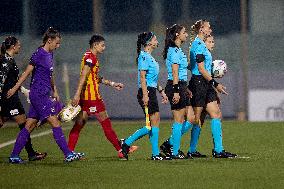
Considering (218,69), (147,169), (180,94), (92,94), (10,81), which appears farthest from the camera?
(218,69)

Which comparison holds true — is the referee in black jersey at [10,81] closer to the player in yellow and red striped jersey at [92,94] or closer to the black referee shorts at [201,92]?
the player in yellow and red striped jersey at [92,94]

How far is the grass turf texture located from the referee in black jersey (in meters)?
0.66

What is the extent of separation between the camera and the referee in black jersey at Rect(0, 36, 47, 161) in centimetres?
1522

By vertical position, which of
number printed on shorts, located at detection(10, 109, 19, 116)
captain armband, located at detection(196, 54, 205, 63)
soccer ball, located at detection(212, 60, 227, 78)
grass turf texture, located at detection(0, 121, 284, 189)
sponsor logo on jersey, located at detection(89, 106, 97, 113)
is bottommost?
grass turf texture, located at detection(0, 121, 284, 189)

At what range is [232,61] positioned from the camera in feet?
91.2

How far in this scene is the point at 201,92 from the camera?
1506 centimetres

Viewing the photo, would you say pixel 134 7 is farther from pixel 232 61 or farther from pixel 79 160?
pixel 79 160

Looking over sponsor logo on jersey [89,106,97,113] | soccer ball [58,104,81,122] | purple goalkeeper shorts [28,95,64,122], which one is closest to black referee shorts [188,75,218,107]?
sponsor logo on jersey [89,106,97,113]

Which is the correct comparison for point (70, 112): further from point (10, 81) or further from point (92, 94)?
point (10, 81)

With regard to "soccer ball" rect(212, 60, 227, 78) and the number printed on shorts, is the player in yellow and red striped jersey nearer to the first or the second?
the number printed on shorts

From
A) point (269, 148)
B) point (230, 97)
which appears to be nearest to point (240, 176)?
point (269, 148)

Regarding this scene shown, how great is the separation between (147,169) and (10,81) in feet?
9.09

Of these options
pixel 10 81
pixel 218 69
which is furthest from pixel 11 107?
pixel 218 69

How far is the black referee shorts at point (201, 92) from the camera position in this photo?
15066mm
